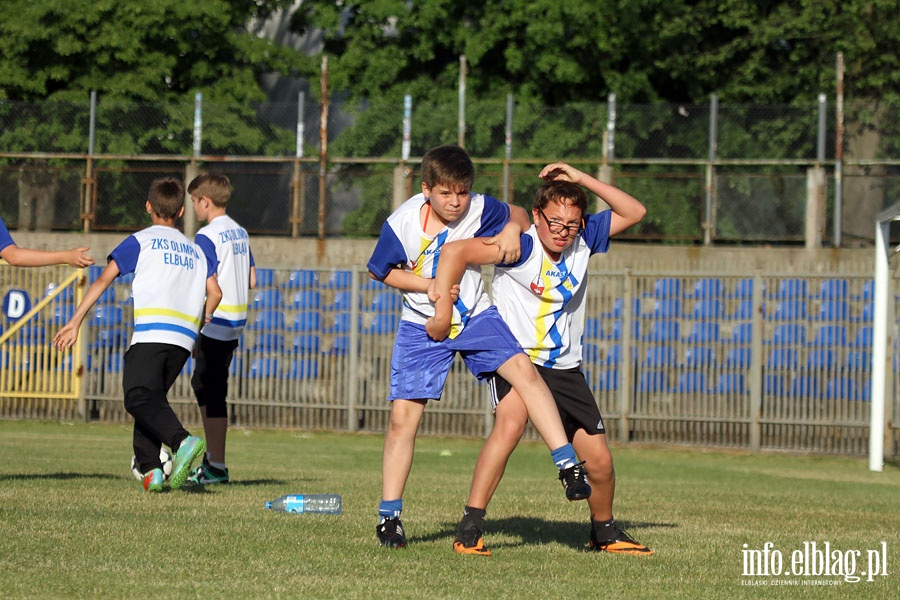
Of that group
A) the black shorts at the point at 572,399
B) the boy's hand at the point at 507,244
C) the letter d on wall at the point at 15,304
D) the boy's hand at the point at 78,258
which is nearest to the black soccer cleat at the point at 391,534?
the black shorts at the point at 572,399

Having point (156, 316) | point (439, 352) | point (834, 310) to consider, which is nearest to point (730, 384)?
point (834, 310)

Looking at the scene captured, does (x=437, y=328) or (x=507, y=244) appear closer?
(x=437, y=328)

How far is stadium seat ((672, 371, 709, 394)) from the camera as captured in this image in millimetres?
16875

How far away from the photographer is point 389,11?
92.4ft

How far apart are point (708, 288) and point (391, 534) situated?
1099 cm

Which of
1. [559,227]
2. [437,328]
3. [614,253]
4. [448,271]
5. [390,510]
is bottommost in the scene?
[390,510]

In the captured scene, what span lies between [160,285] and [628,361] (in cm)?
924

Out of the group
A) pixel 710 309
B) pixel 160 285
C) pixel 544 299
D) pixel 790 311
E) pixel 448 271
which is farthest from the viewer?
pixel 710 309

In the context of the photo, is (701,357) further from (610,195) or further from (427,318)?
(427,318)

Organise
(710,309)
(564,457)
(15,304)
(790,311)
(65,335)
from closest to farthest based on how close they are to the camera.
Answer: (564,457) → (65,335) → (790,311) → (710,309) → (15,304)

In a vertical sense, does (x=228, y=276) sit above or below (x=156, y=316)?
above

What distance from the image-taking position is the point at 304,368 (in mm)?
17906

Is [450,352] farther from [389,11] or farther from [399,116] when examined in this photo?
[389,11]

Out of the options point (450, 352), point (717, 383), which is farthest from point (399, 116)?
point (450, 352)
